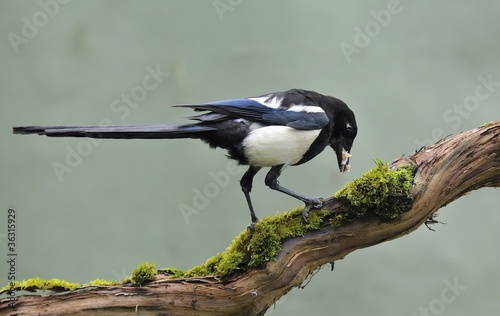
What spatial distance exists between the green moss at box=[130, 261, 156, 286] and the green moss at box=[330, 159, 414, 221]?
2.19ft

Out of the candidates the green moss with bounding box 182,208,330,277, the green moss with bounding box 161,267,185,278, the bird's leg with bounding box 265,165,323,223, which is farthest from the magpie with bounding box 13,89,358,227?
the green moss with bounding box 161,267,185,278

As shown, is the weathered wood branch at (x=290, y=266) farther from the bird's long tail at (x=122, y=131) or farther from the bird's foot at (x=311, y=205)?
the bird's long tail at (x=122, y=131)

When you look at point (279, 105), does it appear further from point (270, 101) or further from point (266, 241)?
point (266, 241)

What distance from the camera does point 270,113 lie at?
2309 mm

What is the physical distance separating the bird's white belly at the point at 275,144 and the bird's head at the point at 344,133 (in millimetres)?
154

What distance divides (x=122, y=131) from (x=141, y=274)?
458mm

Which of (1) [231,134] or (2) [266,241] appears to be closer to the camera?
(2) [266,241]

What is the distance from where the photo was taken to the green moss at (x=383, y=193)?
201cm

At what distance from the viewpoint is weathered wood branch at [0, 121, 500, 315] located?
6.73 feet

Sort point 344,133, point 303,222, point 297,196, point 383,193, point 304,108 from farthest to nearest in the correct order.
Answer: point 344,133 < point 304,108 < point 297,196 < point 303,222 < point 383,193

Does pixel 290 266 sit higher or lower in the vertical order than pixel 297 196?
lower

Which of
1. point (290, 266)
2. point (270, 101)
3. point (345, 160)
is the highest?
point (270, 101)

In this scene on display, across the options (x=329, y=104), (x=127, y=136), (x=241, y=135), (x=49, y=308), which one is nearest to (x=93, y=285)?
(x=49, y=308)

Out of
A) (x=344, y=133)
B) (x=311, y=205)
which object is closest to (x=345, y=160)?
(x=344, y=133)
